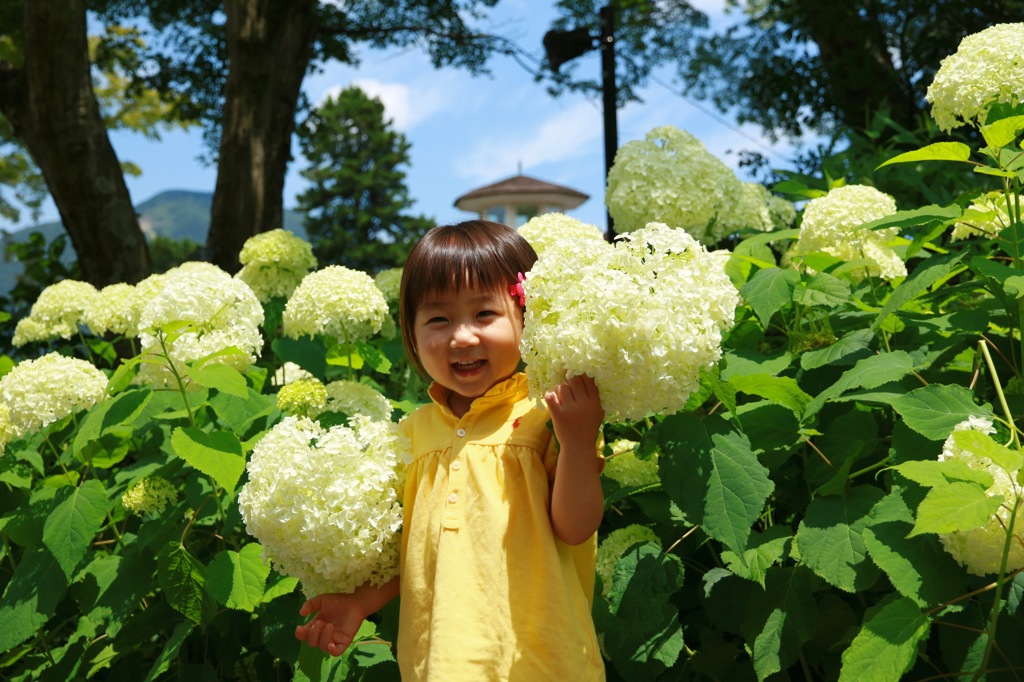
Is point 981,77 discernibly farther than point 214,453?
Yes

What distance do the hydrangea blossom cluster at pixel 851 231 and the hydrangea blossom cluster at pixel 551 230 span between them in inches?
25.9

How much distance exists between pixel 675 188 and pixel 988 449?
5.21 feet

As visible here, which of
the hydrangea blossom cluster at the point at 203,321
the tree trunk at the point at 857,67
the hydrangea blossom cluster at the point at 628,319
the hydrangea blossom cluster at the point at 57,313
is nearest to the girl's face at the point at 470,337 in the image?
the hydrangea blossom cluster at the point at 628,319

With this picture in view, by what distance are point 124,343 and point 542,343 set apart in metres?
3.74

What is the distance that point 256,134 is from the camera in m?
7.36

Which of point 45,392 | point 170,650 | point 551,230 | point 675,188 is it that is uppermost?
point 675,188

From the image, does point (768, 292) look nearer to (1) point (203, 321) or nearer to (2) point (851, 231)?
(2) point (851, 231)

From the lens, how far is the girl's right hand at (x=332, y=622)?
1917mm

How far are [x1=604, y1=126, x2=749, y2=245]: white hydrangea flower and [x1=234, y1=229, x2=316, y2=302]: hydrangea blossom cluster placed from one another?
1.37m

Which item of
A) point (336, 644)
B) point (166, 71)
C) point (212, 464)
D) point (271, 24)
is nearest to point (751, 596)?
point (336, 644)

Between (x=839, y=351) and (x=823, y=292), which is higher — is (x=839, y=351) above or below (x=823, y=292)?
below

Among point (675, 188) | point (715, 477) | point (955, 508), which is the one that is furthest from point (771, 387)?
point (675, 188)

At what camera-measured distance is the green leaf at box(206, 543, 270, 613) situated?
2.28 metres

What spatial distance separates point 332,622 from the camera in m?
1.94
